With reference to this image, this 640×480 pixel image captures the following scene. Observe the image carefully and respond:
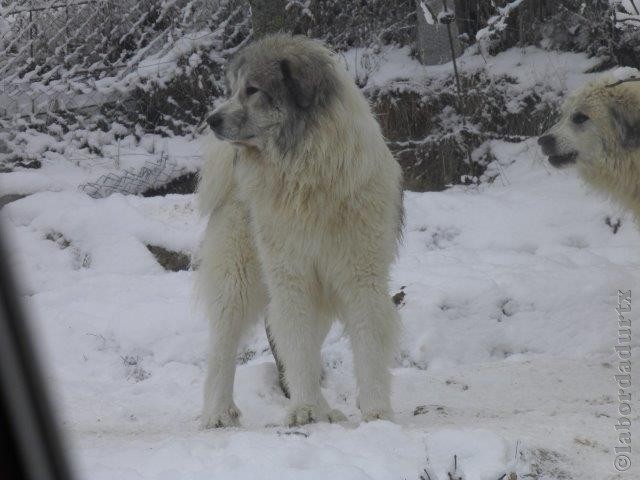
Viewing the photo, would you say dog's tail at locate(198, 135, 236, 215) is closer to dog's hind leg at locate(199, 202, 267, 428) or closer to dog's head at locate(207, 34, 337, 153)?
dog's hind leg at locate(199, 202, 267, 428)

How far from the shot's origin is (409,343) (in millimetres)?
6363

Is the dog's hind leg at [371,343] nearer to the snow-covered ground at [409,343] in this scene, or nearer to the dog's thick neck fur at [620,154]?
the snow-covered ground at [409,343]

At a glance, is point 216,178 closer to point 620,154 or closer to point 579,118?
point 579,118

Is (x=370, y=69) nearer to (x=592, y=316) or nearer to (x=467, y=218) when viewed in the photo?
(x=467, y=218)

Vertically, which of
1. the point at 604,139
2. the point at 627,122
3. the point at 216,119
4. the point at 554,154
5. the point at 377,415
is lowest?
the point at 377,415

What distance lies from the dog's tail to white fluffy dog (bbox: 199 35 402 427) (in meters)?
0.33

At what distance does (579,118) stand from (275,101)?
9.17 feet

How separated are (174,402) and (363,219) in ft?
6.74

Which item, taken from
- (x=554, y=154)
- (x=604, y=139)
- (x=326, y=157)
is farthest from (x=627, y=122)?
(x=326, y=157)

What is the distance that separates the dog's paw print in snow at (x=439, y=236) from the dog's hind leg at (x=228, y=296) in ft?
10.7

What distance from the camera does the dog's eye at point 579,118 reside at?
6.47 metres

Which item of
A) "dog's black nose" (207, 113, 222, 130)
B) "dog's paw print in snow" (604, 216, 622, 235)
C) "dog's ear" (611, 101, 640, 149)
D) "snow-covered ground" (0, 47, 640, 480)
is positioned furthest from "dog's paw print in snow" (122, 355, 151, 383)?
"dog's paw print in snow" (604, 216, 622, 235)

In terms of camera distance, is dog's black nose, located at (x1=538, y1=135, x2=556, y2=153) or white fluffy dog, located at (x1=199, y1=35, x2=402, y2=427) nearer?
white fluffy dog, located at (x1=199, y1=35, x2=402, y2=427)

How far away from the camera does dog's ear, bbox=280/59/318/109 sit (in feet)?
15.2
